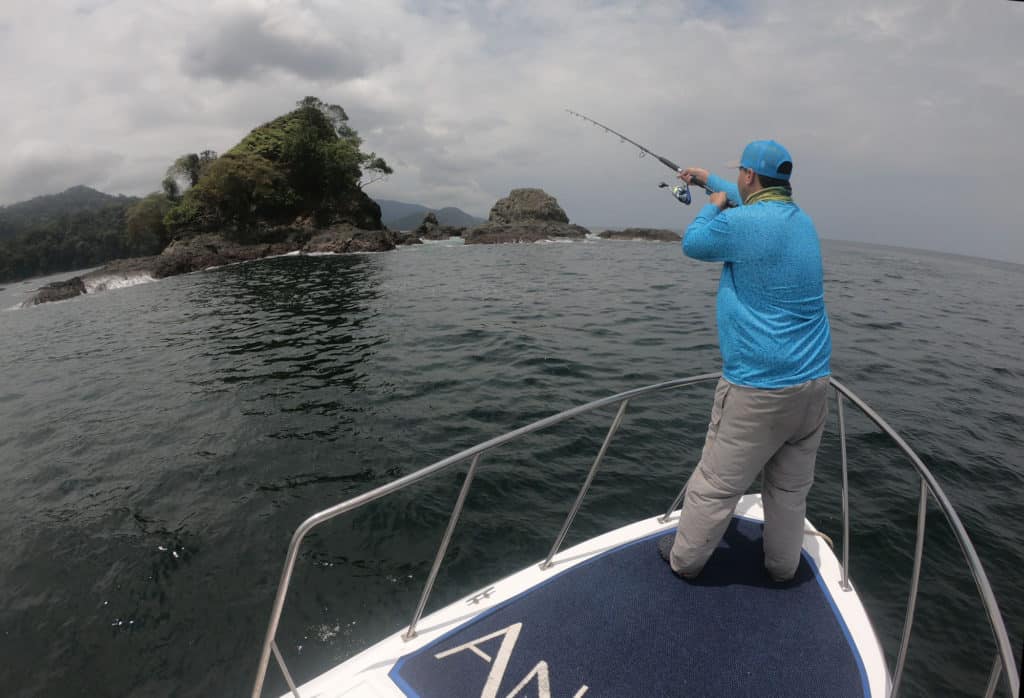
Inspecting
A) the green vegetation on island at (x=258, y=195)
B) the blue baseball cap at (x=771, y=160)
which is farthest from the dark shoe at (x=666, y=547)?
the green vegetation on island at (x=258, y=195)

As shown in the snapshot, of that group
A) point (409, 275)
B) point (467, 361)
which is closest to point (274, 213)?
point (409, 275)

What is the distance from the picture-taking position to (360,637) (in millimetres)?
4188

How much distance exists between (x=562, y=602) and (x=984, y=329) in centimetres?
2263

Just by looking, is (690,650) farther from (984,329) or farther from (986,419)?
(984,329)

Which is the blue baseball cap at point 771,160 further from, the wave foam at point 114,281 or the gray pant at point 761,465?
the wave foam at point 114,281

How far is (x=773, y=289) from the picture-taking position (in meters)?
2.62

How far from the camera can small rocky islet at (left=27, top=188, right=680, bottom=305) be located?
3584 cm

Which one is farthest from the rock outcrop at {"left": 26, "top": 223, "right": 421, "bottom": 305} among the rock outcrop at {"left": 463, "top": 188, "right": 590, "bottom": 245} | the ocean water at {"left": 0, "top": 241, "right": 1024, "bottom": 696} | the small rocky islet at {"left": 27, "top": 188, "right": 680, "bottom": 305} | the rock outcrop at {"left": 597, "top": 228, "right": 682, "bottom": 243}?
the rock outcrop at {"left": 597, "top": 228, "right": 682, "bottom": 243}

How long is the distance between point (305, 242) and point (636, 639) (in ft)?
181

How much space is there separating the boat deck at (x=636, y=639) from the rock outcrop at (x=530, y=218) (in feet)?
203

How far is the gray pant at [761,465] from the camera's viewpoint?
2.69 metres

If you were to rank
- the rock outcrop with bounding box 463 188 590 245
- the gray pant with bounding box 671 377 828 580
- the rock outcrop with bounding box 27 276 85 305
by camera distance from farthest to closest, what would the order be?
the rock outcrop with bounding box 463 188 590 245, the rock outcrop with bounding box 27 276 85 305, the gray pant with bounding box 671 377 828 580

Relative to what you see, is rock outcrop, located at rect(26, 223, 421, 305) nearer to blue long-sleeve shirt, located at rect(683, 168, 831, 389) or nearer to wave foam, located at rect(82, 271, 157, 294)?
wave foam, located at rect(82, 271, 157, 294)

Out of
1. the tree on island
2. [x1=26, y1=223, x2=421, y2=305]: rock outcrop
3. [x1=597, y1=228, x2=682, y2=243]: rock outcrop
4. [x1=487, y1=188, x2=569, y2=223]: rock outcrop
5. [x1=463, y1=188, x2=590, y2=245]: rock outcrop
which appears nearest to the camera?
[x1=26, y1=223, x2=421, y2=305]: rock outcrop
